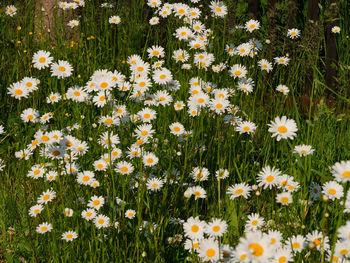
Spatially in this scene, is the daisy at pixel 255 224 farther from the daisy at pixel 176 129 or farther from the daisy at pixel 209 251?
the daisy at pixel 176 129

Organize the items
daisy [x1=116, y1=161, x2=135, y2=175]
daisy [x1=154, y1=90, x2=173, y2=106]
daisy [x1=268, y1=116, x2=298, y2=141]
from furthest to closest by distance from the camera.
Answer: daisy [x1=154, y1=90, x2=173, y2=106] → daisy [x1=116, y1=161, x2=135, y2=175] → daisy [x1=268, y1=116, x2=298, y2=141]

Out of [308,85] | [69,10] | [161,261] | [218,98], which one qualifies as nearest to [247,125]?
[218,98]

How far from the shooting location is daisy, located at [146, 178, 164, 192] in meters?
1.91

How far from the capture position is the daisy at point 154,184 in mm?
1914

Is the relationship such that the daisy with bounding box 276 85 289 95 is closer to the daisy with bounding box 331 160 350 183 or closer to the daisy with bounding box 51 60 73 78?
the daisy with bounding box 51 60 73 78

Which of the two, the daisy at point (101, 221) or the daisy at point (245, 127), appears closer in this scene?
the daisy at point (101, 221)

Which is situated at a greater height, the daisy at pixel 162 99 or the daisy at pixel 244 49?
the daisy at pixel 244 49

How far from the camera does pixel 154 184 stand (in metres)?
1.94

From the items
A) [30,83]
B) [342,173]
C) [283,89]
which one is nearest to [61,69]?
[30,83]

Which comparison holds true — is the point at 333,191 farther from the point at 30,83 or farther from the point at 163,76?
the point at 30,83

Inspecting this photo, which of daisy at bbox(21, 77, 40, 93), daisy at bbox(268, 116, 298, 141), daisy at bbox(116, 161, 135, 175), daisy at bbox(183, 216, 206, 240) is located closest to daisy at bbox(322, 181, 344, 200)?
daisy at bbox(268, 116, 298, 141)

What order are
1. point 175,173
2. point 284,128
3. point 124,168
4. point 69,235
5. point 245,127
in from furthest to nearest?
point 245,127
point 175,173
point 124,168
point 69,235
point 284,128

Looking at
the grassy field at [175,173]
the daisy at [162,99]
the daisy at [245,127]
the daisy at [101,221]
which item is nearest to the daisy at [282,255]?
the grassy field at [175,173]

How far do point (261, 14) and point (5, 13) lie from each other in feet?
7.46
